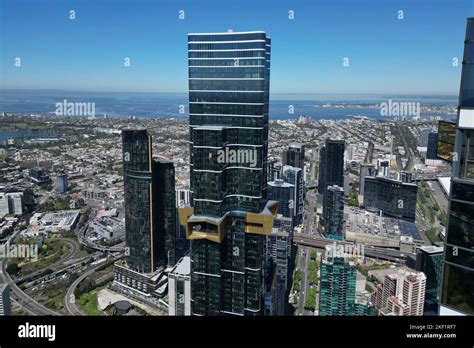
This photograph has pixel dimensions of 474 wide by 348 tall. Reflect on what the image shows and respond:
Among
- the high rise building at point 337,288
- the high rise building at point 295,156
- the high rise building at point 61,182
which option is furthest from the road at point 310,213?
the high rise building at point 61,182

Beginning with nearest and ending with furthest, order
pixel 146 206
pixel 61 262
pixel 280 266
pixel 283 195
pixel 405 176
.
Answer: pixel 280 266
pixel 61 262
pixel 146 206
pixel 283 195
pixel 405 176

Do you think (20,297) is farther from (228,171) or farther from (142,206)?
(228,171)

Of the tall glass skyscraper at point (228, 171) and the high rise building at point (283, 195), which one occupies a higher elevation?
the tall glass skyscraper at point (228, 171)

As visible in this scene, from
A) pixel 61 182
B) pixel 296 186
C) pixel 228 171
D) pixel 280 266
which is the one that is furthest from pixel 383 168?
pixel 61 182

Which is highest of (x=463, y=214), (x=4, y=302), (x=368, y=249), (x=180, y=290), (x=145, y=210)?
(x=463, y=214)

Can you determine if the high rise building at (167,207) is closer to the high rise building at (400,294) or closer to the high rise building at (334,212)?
the high rise building at (400,294)

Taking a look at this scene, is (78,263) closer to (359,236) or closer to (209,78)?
(209,78)
